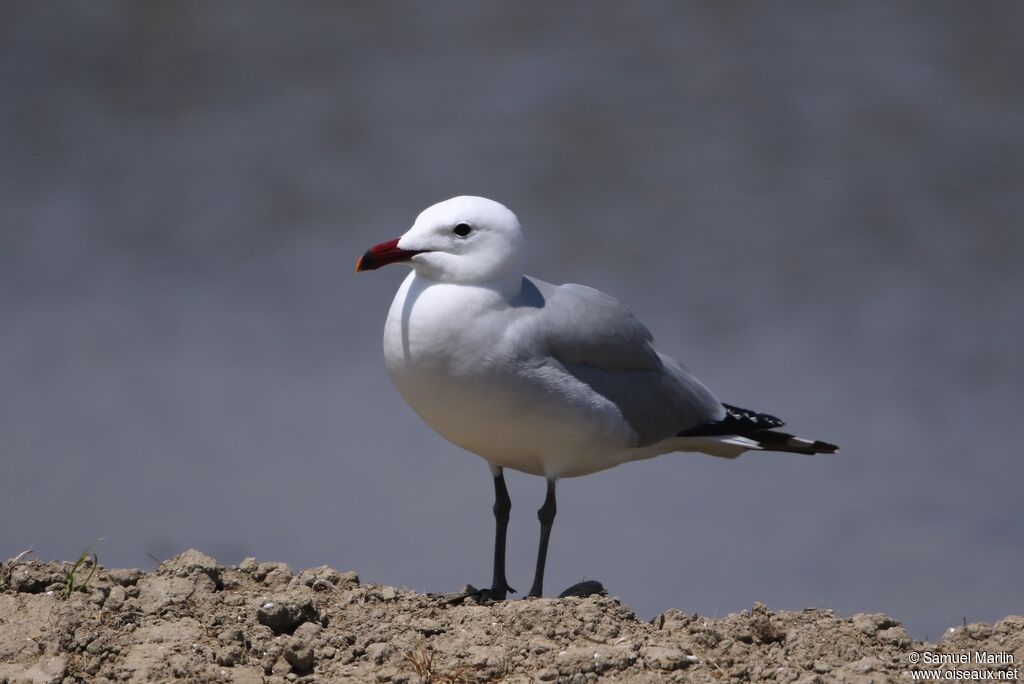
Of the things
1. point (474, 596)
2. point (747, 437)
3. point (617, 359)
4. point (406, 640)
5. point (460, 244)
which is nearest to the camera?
point (406, 640)

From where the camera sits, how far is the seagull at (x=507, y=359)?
6672mm

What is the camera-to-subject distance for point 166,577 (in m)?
6.40

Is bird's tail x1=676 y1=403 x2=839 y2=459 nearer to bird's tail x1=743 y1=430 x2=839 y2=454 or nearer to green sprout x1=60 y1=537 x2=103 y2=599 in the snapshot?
bird's tail x1=743 y1=430 x2=839 y2=454

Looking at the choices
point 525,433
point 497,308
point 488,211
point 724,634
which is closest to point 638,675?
point 724,634

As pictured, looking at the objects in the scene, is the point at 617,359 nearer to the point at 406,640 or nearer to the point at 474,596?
the point at 474,596

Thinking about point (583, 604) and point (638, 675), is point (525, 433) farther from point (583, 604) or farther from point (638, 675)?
point (638, 675)

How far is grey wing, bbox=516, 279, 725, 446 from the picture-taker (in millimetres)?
6980

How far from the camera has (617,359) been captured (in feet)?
24.0

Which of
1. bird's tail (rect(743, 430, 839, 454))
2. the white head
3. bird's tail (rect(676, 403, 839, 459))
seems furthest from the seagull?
bird's tail (rect(743, 430, 839, 454))

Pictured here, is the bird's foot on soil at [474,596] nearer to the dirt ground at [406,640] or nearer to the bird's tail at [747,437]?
the dirt ground at [406,640]

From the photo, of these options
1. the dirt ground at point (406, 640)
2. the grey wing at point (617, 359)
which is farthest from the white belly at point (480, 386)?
the dirt ground at point (406, 640)

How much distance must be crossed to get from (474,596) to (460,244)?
178 cm

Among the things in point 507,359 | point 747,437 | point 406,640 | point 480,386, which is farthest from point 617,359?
point 406,640

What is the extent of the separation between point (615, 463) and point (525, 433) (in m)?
0.78
